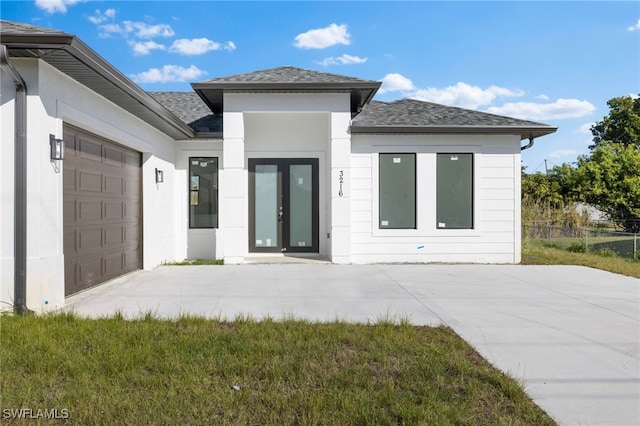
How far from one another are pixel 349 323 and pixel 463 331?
53.3 inches

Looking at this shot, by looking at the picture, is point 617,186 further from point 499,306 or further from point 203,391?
point 203,391

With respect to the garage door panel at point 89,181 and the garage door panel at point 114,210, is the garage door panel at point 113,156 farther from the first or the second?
the garage door panel at point 114,210

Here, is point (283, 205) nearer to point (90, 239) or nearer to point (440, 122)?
point (440, 122)

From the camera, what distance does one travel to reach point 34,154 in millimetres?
5125

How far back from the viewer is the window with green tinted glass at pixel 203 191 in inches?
424

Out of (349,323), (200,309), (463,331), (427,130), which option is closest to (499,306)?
(463,331)

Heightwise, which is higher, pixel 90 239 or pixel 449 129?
pixel 449 129

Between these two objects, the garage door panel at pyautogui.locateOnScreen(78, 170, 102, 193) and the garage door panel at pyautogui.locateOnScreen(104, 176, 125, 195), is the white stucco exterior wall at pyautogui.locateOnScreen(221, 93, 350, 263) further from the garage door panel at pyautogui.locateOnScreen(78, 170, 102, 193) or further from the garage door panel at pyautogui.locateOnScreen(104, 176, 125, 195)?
the garage door panel at pyautogui.locateOnScreen(78, 170, 102, 193)

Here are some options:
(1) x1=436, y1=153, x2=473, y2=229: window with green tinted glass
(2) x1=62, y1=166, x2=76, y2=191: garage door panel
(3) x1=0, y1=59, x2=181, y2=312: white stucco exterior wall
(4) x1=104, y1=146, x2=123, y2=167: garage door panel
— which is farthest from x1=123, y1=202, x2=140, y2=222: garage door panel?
(1) x1=436, y1=153, x2=473, y2=229: window with green tinted glass

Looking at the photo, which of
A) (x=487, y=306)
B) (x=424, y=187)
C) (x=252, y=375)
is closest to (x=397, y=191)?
(x=424, y=187)

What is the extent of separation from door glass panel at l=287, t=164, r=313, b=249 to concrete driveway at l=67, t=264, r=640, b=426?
1699 millimetres

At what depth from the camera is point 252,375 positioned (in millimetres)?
3375

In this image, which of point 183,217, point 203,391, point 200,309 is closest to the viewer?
point 203,391

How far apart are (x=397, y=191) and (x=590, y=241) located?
7673 mm
